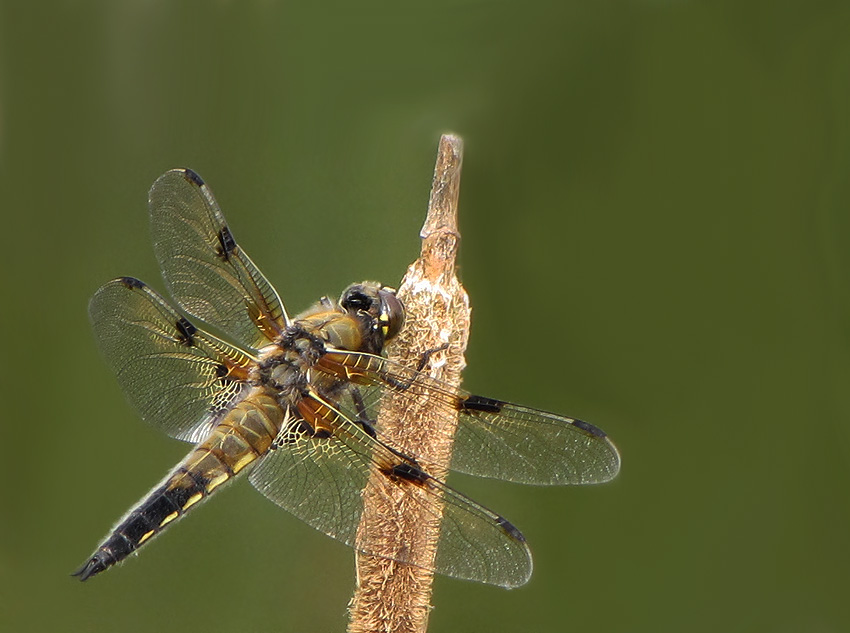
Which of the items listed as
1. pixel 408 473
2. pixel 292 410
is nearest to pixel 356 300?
pixel 292 410

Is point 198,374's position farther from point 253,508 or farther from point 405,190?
point 253,508

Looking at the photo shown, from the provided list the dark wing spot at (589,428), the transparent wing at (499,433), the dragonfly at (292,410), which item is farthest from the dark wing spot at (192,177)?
the dark wing spot at (589,428)

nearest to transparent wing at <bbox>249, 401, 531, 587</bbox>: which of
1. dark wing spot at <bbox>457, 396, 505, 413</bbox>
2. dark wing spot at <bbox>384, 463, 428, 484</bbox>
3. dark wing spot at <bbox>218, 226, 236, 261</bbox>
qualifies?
dark wing spot at <bbox>384, 463, 428, 484</bbox>

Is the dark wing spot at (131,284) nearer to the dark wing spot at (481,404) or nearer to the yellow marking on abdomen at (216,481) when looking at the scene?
the yellow marking on abdomen at (216,481)

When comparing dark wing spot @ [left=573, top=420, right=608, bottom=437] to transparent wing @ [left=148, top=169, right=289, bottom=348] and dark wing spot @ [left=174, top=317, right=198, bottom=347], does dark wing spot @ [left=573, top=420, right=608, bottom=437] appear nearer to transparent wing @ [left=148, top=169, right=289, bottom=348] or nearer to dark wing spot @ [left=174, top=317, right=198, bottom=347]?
transparent wing @ [left=148, top=169, right=289, bottom=348]

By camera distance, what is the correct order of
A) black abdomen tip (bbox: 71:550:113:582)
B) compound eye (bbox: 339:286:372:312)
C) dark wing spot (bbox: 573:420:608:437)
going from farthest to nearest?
compound eye (bbox: 339:286:372:312) < dark wing spot (bbox: 573:420:608:437) < black abdomen tip (bbox: 71:550:113:582)

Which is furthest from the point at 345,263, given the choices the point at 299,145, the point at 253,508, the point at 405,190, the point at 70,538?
the point at 70,538

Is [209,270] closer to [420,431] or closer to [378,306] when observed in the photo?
[378,306]
